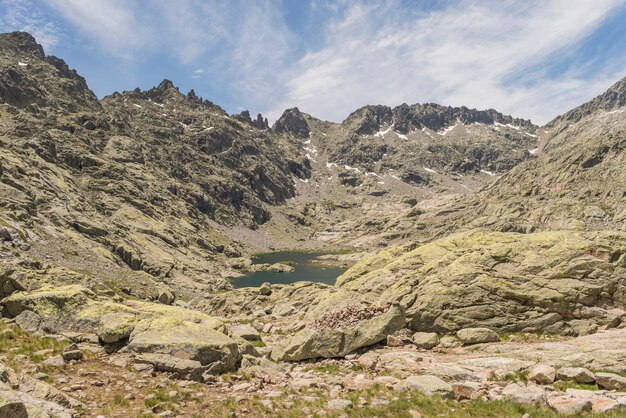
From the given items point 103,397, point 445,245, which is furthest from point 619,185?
point 103,397

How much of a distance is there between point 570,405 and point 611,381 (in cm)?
373

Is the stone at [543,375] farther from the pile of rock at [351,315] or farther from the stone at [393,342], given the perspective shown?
the pile of rock at [351,315]

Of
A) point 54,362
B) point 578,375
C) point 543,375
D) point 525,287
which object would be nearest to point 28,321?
point 54,362

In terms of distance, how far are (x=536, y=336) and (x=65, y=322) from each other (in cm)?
2951

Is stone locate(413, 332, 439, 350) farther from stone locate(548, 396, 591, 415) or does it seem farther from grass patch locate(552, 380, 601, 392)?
stone locate(548, 396, 591, 415)

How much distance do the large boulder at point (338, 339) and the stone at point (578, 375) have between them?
33.1 feet

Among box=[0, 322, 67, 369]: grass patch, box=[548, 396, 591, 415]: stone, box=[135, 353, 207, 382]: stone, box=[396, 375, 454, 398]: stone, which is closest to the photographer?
box=[548, 396, 591, 415]: stone

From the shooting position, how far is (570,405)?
14297 mm

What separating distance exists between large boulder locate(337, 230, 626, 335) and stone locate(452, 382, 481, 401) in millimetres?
9414

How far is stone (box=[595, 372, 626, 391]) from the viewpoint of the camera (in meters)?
16.1

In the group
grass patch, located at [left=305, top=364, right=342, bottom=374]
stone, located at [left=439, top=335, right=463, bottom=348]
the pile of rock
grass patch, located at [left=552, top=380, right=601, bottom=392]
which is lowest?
grass patch, located at [left=552, top=380, right=601, bottom=392]

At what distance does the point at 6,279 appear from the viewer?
2603 cm

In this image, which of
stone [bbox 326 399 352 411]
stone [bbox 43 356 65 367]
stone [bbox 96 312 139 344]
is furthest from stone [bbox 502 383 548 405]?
stone [bbox 43 356 65 367]

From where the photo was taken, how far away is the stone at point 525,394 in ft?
49.5
